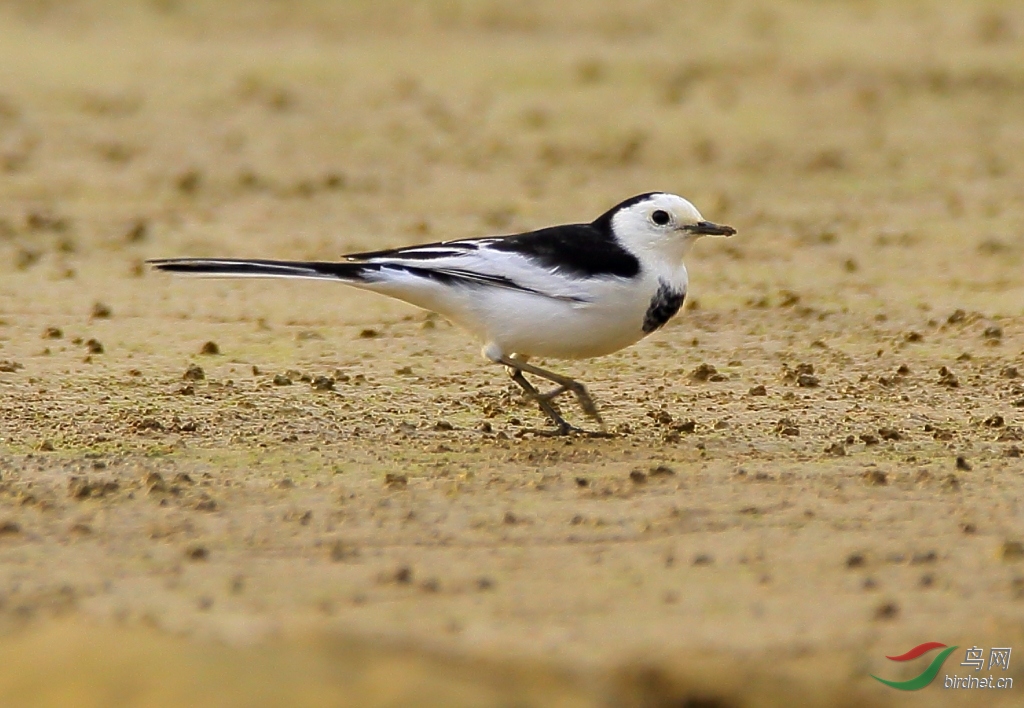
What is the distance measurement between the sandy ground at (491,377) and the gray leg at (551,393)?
19 centimetres

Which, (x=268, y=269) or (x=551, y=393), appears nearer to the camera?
(x=268, y=269)

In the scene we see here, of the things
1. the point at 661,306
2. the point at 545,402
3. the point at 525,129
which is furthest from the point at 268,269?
the point at 525,129

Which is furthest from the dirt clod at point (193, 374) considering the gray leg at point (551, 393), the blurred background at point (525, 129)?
the blurred background at point (525, 129)

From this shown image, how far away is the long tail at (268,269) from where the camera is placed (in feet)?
21.3

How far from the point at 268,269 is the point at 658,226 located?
1.52 m

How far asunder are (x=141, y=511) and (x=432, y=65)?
Answer: 33.2 feet

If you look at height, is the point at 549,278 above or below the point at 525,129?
below

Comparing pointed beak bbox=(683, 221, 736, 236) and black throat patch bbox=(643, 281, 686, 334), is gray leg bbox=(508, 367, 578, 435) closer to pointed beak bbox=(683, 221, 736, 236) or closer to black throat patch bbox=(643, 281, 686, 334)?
black throat patch bbox=(643, 281, 686, 334)

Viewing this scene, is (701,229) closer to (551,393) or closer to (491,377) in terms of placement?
(551,393)

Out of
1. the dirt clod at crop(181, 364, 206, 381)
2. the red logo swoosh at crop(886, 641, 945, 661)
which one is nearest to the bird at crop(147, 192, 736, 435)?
the dirt clod at crop(181, 364, 206, 381)

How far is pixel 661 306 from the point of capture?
261 inches

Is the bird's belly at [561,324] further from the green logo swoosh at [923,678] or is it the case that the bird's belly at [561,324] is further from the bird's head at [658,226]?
the green logo swoosh at [923,678]

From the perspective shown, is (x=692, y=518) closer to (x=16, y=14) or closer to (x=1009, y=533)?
(x=1009, y=533)

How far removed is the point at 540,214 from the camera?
11508mm
